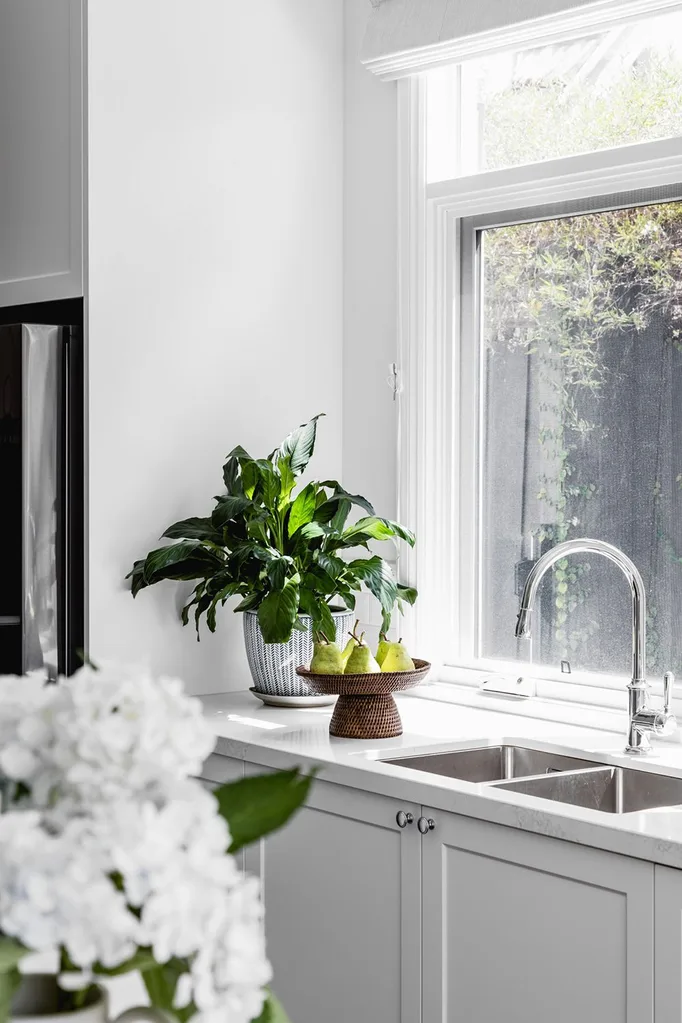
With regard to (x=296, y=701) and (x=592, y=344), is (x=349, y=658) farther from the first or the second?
(x=592, y=344)

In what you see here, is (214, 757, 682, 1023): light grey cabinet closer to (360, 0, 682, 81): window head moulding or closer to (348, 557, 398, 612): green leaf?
(348, 557, 398, 612): green leaf

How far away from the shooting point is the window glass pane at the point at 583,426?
101 inches

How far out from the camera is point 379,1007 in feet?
6.83

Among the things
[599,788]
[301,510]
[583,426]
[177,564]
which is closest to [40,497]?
[177,564]

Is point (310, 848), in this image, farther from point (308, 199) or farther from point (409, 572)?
point (308, 199)

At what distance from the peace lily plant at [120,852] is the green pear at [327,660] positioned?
5.35ft

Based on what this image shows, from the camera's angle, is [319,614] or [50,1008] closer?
[50,1008]

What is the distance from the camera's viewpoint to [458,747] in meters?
2.33

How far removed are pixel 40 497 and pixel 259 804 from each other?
6.22 feet

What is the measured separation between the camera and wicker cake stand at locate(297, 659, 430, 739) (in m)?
2.32

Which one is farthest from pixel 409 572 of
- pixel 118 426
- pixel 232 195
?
pixel 232 195

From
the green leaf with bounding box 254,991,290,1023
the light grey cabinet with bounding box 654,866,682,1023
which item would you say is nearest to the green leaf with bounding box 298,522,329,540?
the light grey cabinet with bounding box 654,866,682,1023

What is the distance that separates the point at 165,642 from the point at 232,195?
101 centimetres

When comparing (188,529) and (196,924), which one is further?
(188,529)
